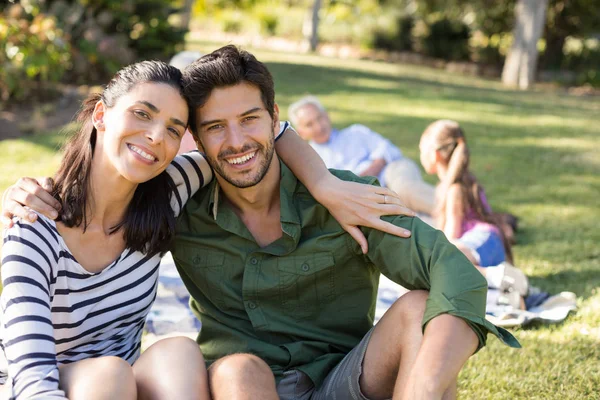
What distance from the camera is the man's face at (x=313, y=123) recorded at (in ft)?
20.7

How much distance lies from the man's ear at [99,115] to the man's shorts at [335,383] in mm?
1151

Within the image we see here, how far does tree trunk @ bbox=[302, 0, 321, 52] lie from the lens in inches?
851

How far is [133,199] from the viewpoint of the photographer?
8.61 feet

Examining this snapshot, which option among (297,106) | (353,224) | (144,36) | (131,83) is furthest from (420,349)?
(144,36)

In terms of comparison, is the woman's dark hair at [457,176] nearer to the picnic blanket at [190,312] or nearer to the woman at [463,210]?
the woman at [463,210]

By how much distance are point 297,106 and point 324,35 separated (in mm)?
17629

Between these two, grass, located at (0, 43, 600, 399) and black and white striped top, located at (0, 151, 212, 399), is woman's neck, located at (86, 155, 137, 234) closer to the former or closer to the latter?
black and white striped top, located at (0, 151, 212, 399)

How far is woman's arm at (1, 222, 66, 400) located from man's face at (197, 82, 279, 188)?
30.0 inches

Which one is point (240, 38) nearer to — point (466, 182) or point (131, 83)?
point (466, 182)

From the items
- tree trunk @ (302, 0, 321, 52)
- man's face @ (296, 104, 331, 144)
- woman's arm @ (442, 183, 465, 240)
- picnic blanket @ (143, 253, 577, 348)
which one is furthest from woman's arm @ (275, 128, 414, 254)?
tree trunk @ (302, 0, 321, 52)

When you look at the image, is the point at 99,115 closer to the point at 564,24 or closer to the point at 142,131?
the point at 142,131

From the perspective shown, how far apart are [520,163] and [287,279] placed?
22.4 ft

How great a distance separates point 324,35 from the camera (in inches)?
922

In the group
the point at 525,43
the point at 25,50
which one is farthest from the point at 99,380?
the point at 525,43
